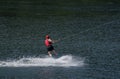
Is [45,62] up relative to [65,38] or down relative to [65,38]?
down

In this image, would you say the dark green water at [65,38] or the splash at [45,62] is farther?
the splash at [45,62]

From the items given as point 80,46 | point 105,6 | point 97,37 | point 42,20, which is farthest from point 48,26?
point 105,6

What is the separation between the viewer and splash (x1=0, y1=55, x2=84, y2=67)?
3956 cm

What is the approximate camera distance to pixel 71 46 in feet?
158

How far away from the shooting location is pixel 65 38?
175 ft

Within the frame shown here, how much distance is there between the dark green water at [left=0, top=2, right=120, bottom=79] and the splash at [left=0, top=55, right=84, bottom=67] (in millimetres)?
700

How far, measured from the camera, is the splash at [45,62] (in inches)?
1558

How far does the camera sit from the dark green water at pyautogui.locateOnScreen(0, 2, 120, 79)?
3722 cm

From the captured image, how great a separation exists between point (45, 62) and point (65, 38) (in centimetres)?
1295

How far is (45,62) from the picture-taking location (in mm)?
40625

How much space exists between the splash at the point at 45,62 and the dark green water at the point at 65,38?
0.70m

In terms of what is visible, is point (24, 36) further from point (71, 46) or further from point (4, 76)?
point (4, 76)

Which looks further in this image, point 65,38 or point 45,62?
point 65,38

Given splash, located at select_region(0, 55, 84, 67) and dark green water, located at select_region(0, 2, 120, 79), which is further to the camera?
splash, located at select_region(0, 55, 84, 67)
